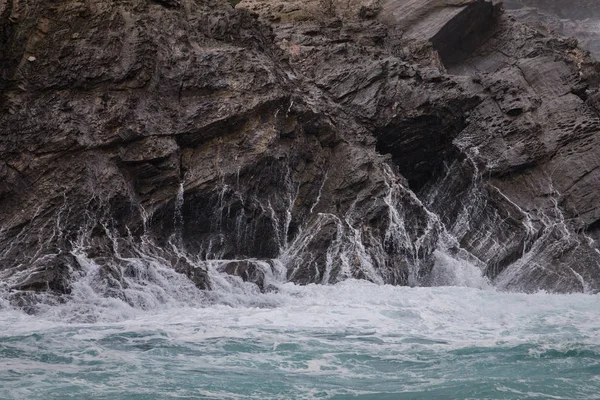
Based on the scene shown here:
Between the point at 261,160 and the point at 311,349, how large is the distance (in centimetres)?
541

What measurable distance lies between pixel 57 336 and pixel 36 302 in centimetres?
152

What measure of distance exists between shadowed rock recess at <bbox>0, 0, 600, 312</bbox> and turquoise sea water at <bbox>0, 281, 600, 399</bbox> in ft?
3.97

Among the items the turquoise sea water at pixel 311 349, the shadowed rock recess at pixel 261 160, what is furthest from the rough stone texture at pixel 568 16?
the turquoise sea water at pixel 311 349

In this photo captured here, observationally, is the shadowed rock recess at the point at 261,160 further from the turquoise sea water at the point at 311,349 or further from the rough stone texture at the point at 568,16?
the rough stone texture at the point at 568,16

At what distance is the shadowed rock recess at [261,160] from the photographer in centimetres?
1412

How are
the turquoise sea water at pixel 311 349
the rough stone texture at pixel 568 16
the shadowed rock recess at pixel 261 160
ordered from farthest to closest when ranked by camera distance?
the rough stone texture at pixel 568 16
the shadowed rock recess at pixel 261 160
the turquoise sea water at pixel 311 349

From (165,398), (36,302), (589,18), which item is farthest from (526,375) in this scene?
(589,18)

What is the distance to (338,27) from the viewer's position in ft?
69.5

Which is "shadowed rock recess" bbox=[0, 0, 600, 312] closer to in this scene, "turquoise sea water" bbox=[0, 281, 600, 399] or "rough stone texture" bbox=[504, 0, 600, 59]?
"turquoise sea water" bbox=[0, 281, 600, 399]

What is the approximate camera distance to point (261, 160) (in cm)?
1550

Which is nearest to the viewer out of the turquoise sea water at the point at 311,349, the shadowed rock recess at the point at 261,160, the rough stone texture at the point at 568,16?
the turquoise sea water at the point at 311,349

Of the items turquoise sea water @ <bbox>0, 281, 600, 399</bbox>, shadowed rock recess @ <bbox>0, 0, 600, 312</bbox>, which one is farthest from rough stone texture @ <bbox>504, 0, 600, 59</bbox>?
turquoise sea water @ <bbox>0, 281, 600, 399</bbox>

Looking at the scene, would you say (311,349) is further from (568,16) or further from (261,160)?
(568,16)

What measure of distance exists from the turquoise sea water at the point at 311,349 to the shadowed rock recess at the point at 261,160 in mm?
1210
